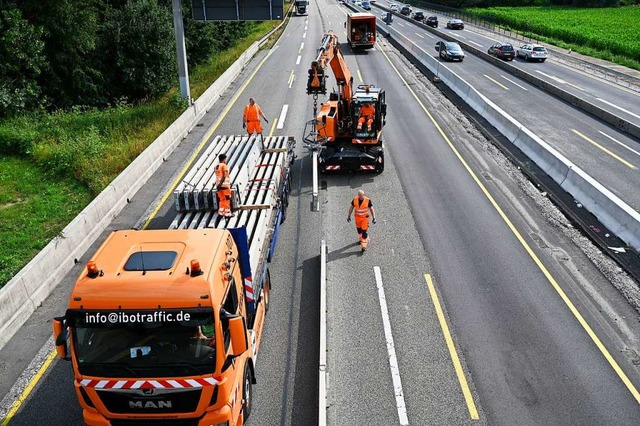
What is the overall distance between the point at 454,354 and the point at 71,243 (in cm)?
980

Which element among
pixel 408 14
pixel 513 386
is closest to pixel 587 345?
pixel 513 386

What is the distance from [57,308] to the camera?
12.2 metres

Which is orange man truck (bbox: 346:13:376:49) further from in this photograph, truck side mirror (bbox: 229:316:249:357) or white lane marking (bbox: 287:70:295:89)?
truck side mirror (bbox: 229:316:249:357)

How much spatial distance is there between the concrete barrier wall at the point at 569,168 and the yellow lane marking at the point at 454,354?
6.11 meters

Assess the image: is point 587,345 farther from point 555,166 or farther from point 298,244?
point 555,166

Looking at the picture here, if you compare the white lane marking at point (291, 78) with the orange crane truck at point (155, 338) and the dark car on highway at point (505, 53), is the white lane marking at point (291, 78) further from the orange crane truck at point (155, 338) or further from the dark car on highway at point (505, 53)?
the orange crane truck at point (155, 338)

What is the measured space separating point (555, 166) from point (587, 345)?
404 inches

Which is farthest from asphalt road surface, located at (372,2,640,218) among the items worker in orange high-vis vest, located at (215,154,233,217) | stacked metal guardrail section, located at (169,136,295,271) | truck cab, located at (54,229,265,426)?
truck cab, located at (54,229,265,426)

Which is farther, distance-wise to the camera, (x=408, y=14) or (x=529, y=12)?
(x=529, y=12)

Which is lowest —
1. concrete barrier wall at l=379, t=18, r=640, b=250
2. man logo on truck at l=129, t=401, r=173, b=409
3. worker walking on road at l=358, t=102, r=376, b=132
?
concrete barrier wall at l=379, t=18, r=640, b=250

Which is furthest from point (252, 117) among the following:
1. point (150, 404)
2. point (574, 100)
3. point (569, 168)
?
point (574, 100)

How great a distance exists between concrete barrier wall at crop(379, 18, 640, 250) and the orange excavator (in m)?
6.29

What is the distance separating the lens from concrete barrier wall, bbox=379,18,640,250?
1533cm

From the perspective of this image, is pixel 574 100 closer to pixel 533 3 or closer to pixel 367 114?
pixel 367 114
